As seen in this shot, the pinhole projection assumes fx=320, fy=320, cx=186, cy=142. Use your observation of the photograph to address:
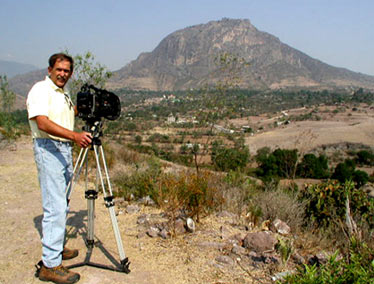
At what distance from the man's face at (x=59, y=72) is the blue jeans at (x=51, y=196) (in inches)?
22.1

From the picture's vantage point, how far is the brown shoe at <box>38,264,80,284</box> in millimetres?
2895

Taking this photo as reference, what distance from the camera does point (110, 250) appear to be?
3.73 meters

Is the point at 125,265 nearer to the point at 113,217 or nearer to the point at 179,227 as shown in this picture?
the point at 113,217

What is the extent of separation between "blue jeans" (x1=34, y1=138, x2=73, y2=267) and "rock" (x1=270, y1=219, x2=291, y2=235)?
2.83 metres

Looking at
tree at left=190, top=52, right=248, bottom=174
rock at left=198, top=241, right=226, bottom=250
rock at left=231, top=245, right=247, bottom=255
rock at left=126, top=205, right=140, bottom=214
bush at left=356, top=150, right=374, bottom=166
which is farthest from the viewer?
bush at left=356, top=150, right=374, bottom=166

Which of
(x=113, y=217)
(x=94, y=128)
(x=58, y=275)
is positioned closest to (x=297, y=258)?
(x=113, y=217)

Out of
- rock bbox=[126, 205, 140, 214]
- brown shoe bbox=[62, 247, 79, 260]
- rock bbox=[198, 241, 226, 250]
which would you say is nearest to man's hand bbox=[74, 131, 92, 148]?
brown shoe bbox=[62, 247, 79, 260]

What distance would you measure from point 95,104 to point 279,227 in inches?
119

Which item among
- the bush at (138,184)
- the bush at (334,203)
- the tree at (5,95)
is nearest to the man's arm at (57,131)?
the bush at (138,184)

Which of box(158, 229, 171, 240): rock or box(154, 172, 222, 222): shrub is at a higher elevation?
box(154, 172, 222, 222): shrub

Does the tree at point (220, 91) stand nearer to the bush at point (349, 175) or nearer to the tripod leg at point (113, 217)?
the tripod leg at point (113, 217)

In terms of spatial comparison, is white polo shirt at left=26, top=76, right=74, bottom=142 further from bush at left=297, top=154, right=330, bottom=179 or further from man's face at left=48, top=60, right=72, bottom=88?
bush at left=297, top=154, right=330, bottom=179

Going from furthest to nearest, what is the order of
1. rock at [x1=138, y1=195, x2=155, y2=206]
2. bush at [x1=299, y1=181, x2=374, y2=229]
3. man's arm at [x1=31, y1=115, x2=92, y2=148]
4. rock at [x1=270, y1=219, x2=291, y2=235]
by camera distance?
rock at [x1=138, y1=195, x2=155, y2=206] < bush at [x1=299, y1=181, x2=374, y2=229] < rock at [x1=270, y1=219, x2=291, y2=235] < man's arm at [x1=31, y1=115, x2=92, y2=148]

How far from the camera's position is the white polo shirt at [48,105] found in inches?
109
